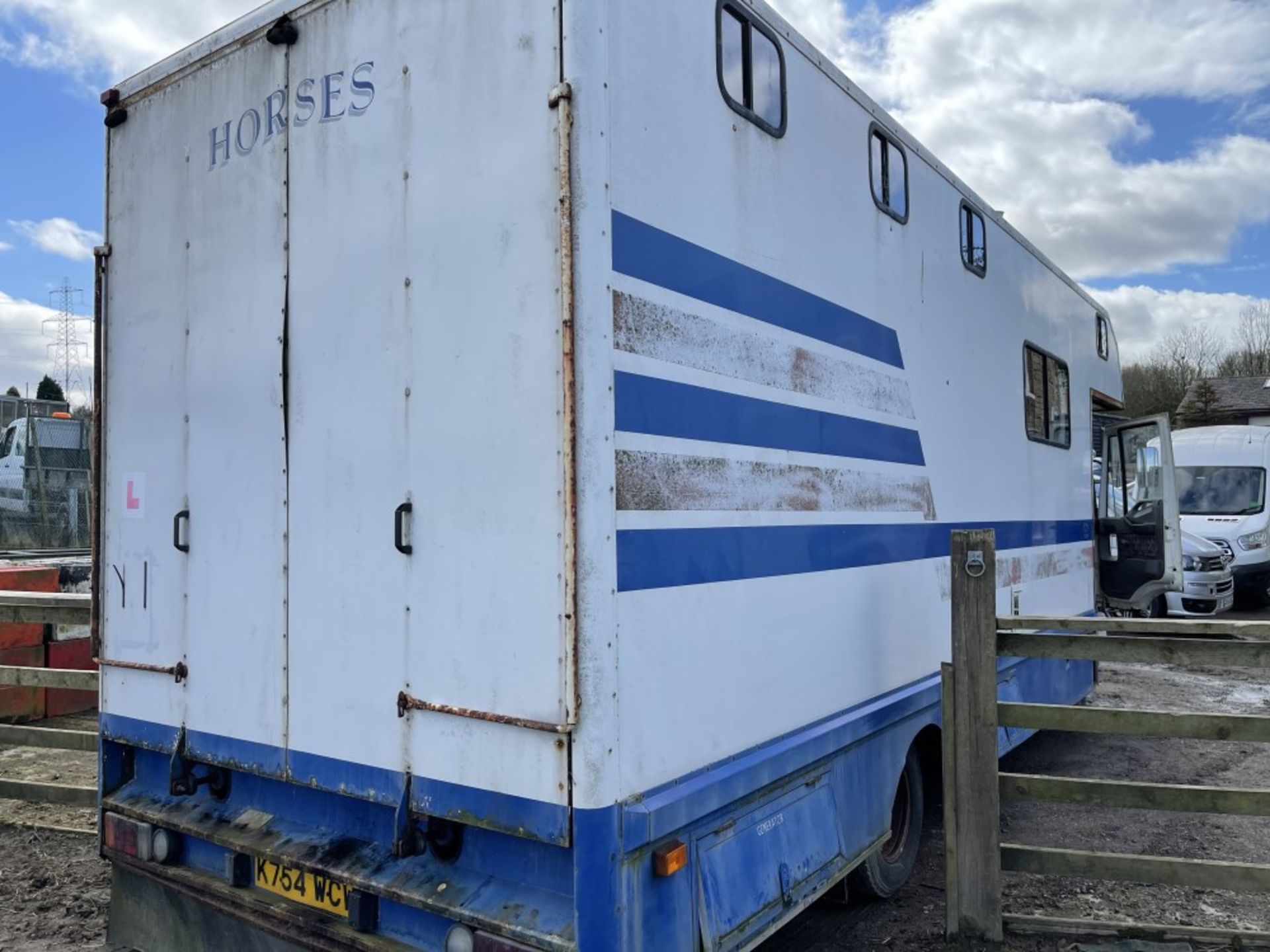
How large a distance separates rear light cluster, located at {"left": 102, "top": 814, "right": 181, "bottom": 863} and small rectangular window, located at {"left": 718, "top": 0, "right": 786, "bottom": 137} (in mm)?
3128

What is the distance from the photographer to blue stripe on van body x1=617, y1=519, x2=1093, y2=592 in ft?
8.65

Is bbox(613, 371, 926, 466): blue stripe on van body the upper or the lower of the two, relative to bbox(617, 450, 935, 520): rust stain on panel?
upper

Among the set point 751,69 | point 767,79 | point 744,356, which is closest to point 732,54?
point 751,69

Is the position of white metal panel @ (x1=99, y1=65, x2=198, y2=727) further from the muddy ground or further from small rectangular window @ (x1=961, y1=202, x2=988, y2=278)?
small rectangular window @ (x1=961, y1=202, x2=988, y2=278)

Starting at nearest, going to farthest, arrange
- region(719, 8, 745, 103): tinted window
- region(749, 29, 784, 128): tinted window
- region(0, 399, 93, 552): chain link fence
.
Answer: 1. region(719, 8, 745, 103): tinted window
2. region(749, 29, 784, 128): tinted window
3. region(0, 399, 93, 552): chain link fence

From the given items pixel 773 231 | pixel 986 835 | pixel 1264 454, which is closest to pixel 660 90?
pixel 773 231

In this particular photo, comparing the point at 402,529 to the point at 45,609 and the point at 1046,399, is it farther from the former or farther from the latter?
the point at 1046,399

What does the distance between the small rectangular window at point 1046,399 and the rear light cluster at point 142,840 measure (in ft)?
15.7

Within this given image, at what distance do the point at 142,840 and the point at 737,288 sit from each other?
9.18ft

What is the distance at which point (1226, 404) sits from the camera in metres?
35.4

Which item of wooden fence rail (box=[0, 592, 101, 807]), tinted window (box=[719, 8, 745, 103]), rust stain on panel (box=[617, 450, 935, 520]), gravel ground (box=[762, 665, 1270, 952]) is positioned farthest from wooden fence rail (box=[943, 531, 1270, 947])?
wooden fence rail (box=[0, 592, 101, 807])

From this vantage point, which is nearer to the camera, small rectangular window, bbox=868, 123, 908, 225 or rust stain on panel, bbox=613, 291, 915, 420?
rust stain on panel, bbox=613, 291, 915, 420

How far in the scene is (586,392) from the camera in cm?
250

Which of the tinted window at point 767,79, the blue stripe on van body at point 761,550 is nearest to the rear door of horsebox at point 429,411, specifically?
the blue stripe on van body at point 761,550
